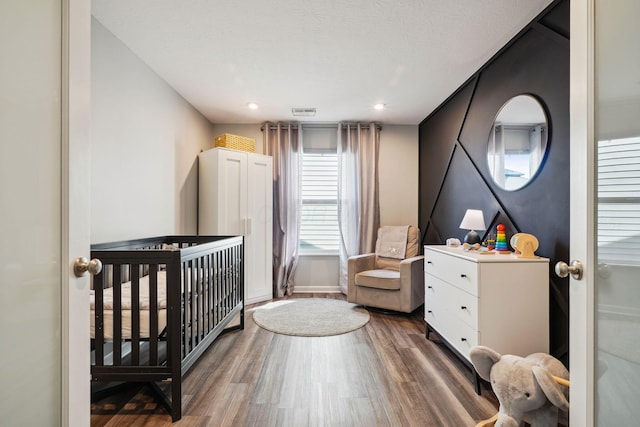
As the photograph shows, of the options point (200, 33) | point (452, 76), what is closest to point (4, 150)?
point (200, 33)

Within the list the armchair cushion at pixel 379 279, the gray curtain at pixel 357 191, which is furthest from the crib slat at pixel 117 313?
the gray curtain at pixel 357 191

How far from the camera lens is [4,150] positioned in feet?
2.24

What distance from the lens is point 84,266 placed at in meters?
0.87

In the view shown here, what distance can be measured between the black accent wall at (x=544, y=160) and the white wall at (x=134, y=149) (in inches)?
115

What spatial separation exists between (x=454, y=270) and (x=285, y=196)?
261 cm

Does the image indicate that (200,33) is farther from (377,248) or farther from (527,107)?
(377,248)

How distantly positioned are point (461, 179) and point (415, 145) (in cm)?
148

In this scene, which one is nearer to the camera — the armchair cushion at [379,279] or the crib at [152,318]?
the crib at [152,318]

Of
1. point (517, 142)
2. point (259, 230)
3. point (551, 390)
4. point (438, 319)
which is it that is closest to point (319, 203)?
point (259, 230)

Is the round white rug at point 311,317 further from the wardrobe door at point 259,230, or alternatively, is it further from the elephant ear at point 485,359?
the elephant ear at point 485,359

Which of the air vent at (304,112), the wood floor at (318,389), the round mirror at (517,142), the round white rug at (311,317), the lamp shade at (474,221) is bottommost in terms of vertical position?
the round white rug at (311,317)

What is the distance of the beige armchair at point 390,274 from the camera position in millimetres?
3297

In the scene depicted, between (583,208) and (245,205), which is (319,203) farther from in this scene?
(583,208)

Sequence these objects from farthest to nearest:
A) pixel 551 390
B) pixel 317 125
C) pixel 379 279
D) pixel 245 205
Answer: pixel 317 125 → pixel 245 205 → pixel 379 279 → pixel 551 390
